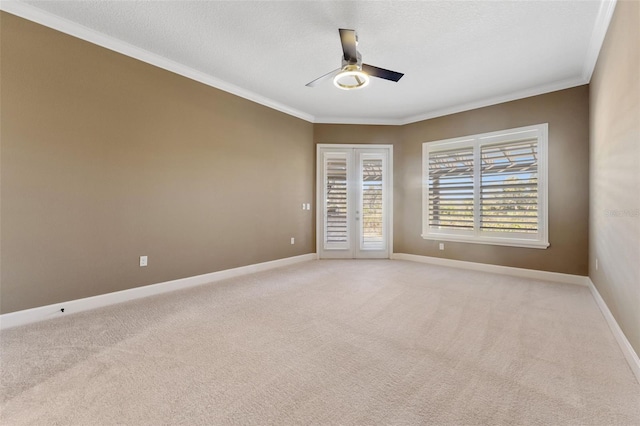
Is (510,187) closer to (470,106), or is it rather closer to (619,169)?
Answer: (470,106)

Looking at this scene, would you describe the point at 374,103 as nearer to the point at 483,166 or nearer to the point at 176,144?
the point at 483,166

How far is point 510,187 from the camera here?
439 centimetres

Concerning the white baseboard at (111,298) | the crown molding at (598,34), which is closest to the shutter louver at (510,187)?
the crown molding at (598,34)

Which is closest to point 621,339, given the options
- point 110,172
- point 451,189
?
point 451,189

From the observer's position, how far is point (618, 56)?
234 cm

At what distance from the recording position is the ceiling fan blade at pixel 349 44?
2.53m

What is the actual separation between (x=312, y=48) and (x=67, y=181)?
9.69ft

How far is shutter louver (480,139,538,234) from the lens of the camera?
4238 mm

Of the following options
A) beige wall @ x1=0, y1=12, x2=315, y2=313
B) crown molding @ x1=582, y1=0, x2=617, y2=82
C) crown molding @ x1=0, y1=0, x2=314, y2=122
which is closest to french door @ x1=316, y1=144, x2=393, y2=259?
beige wall @ x1=0, y1=12, x2=315, y2=313

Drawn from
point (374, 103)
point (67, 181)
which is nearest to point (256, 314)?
point (67, 181)

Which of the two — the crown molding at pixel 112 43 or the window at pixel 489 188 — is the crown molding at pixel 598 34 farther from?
the crown molding at pixel 112 43

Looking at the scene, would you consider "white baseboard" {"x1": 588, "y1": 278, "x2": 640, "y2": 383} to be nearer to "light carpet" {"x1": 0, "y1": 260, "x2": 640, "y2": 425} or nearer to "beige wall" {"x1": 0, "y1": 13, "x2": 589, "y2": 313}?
"light carpet" {"x1": 0, "y1": 260, "x2": 640, "y2": 425}

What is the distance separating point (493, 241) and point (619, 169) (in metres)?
2.46

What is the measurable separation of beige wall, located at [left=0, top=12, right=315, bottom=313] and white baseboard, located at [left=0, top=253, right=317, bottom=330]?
0.06 m
